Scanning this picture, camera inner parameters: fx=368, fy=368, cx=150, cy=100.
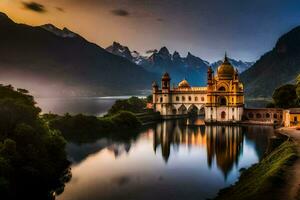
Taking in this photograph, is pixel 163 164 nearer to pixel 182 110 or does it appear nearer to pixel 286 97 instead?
pixel 286 97

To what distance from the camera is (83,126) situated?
2525 inches

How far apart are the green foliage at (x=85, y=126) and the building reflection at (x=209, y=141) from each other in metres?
7.43

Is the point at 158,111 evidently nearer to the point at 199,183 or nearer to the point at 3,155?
the point at 199,183

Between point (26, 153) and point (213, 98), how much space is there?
55067 millimetres

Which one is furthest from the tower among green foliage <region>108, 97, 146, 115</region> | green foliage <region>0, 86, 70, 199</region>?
green foliage <region>0, 86, 70, 199</region>

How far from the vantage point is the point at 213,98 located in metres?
79.6

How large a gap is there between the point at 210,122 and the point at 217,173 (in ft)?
140

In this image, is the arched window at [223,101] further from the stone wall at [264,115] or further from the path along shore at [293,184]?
the path along shore at [293,184]

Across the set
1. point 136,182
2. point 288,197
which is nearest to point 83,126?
point 136,182

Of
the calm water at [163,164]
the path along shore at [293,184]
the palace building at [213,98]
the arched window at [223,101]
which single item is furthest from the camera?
the arched window at [223,101]

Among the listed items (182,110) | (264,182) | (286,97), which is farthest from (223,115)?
(264,182)

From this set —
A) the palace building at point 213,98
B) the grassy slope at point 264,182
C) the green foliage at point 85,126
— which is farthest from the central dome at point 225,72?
the grassy slope at point 264,182

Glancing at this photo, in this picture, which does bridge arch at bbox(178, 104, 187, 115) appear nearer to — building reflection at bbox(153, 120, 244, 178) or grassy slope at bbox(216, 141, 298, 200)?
building reflection at bbox(153, 120, 244, 178)

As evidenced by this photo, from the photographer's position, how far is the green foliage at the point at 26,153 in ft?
90.7
